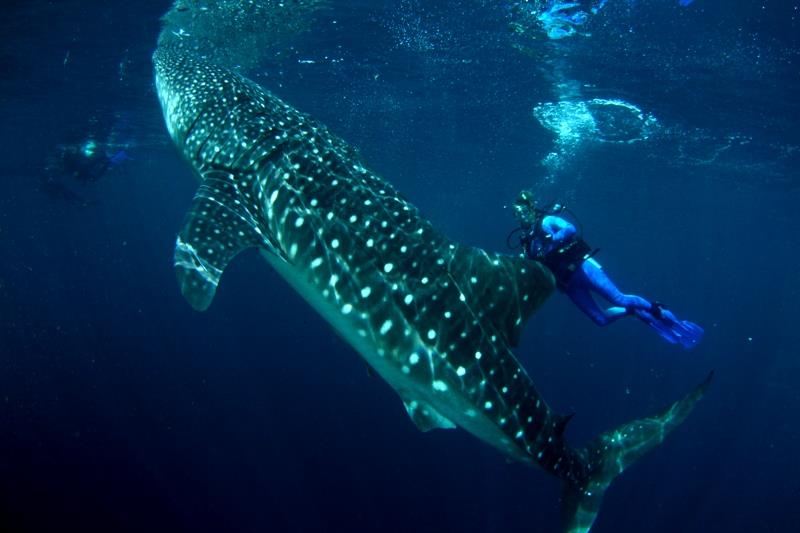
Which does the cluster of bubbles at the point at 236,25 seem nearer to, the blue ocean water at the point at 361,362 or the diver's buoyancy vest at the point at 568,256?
the blue ocean water at the point at 361,362

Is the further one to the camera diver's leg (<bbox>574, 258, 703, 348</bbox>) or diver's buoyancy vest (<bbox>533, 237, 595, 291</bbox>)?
diver's buoyancy vest (<bbox>533, 237, 595, 291</bbox>)

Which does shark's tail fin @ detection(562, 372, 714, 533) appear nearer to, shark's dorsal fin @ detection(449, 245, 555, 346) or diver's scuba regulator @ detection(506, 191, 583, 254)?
shark's dorsal fin @ detection(449, 245, 555, 346)

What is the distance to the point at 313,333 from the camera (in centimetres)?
2311

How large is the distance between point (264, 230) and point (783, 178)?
117 feet

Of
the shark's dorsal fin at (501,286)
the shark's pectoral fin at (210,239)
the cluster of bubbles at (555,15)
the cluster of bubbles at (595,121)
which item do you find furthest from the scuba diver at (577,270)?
the cluster of bubbles at (595,121)

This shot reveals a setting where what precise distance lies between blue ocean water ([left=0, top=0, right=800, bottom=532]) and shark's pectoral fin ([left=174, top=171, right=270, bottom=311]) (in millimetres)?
5916

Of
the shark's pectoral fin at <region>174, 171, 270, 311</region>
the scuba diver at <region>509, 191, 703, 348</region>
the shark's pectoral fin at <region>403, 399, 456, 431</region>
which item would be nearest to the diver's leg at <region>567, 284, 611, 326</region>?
the scuba diver at <region>509, 191, 703, 348</region>

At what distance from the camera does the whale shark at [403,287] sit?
4.22 meters

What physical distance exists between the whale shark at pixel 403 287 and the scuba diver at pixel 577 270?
3116 millimetres

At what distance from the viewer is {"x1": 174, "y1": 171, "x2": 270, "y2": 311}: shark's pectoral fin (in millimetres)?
3861

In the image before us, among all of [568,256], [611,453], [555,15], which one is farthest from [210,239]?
[555,15]

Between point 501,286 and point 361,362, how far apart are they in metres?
15.9

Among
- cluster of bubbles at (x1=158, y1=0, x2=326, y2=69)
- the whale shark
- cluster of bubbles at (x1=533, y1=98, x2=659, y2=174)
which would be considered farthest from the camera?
cluster of bubbles at (x1=533, y1=98, x2=659, y2=174)

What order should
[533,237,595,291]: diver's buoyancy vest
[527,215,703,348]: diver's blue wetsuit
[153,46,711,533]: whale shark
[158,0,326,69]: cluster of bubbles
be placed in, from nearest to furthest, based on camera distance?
[153,46,711,533]: whale shark
[527,215,703,348]: diver's blue wetsuit
[533,237,595,291]: diver's buoyancy vest
[158,0,326,69]: cluster of bubbles
